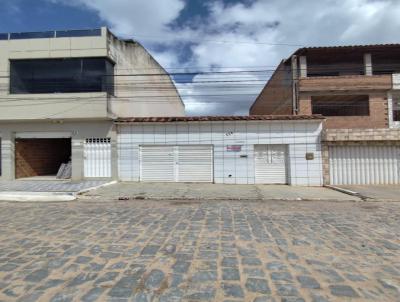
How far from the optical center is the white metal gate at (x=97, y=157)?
14.9 meters

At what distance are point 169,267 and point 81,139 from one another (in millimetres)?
12559

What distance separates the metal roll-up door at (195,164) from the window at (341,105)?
9391mm

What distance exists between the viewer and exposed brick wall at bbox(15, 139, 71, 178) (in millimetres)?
15938

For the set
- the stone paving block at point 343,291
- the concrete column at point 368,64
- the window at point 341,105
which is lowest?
the stone paving block at point 343,291

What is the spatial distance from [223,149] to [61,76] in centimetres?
887

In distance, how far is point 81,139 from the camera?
14992 mm

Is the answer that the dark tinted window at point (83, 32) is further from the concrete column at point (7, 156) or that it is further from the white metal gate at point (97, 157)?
the concrete column at point (7, 156)

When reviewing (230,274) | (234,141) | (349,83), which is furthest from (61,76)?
(349,83)

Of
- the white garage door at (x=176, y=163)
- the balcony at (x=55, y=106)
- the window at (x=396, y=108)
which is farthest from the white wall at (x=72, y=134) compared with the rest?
the window at (x=396, y=108)

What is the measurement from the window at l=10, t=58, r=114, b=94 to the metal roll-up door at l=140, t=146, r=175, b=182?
3.64 metres

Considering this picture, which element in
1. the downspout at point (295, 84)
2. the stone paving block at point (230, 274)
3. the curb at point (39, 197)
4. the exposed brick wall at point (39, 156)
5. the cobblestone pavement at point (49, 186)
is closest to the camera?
the stone paving block at point (230, 274)

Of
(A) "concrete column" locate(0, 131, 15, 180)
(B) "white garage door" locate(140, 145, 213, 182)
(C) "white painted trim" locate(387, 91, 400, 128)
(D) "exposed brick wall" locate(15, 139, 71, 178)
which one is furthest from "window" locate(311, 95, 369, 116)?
(A) "concrete column" locate(0, 131, 15, 180)

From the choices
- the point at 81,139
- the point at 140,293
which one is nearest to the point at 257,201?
the point at 140,293

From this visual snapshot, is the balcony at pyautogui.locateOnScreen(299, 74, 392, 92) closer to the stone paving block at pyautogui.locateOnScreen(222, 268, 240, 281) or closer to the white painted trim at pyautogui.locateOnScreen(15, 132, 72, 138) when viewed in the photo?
the white painted trim at pyautogui.locateOnScreen(15, 132, 72, 138)
